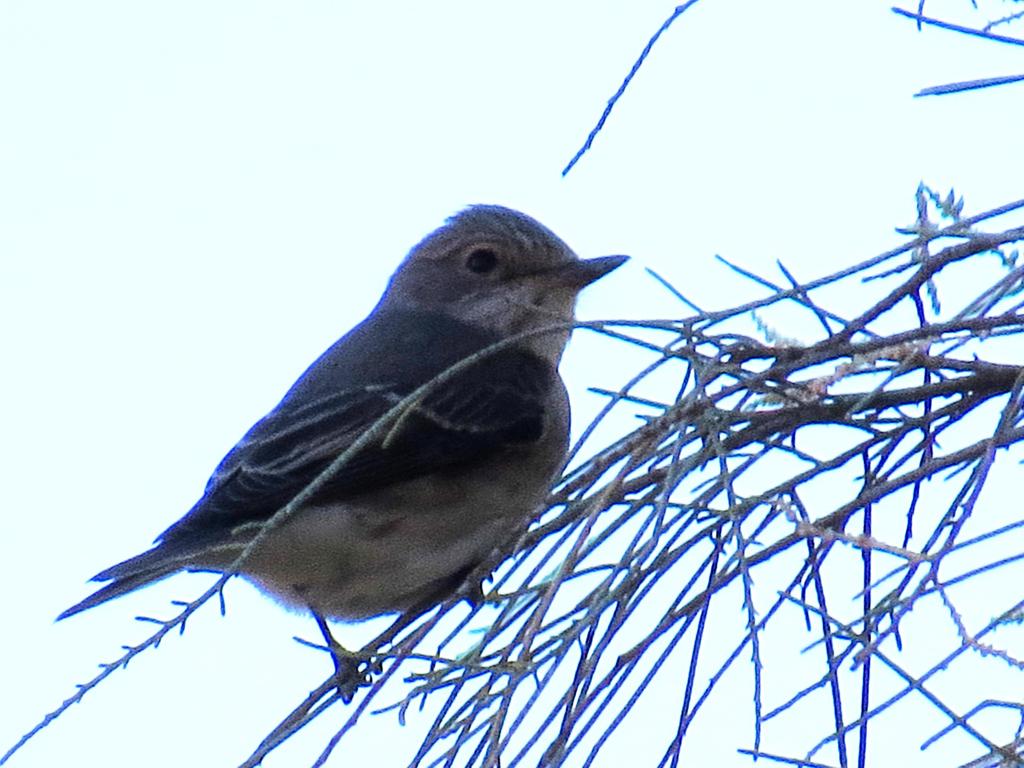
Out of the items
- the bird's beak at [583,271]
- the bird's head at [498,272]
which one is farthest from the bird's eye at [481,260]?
the bird's beak at [583,271]

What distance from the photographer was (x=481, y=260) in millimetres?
6164

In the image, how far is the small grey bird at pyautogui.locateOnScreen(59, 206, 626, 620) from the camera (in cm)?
457

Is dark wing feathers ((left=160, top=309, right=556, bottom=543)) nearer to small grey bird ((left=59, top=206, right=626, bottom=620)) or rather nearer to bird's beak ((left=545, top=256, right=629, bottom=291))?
small grey bird ((left=59, top=206, right=626, bottom=620))

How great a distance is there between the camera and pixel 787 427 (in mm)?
2848

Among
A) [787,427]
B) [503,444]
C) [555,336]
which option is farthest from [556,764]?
[555,336]

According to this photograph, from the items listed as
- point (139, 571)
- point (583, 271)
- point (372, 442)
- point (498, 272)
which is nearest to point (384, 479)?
point (372, 442)

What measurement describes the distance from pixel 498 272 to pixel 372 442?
4.72 feet

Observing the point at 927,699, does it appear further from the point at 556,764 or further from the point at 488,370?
the point at 488,370

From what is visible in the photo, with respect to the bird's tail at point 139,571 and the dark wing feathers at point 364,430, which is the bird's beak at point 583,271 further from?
the bird's tail at point 139,571

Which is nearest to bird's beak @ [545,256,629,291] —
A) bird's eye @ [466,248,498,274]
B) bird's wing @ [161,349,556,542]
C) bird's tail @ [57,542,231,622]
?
bird's eye @ [466,248,498,274]

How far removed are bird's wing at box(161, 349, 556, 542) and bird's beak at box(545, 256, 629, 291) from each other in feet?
1.38

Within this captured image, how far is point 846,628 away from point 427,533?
2.60 m

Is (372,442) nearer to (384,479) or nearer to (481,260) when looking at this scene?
(384,479)

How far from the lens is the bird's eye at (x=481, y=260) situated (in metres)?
6.12
